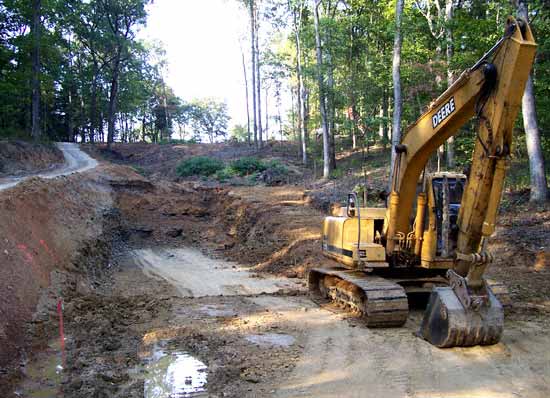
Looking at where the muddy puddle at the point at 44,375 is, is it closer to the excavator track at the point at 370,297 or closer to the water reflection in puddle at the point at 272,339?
the water reflection in puddle at the point at 272,339

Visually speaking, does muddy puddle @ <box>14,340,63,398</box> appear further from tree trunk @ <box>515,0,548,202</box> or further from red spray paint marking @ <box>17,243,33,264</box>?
tree trunk @ <box>515,0,548,202</box>

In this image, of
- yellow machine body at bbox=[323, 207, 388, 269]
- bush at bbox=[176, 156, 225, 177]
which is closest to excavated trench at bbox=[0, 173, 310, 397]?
yellow machine body at bbox=[323, 207, 388, 269]

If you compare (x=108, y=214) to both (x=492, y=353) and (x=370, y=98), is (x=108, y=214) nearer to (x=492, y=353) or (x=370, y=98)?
(x=370, y=98)

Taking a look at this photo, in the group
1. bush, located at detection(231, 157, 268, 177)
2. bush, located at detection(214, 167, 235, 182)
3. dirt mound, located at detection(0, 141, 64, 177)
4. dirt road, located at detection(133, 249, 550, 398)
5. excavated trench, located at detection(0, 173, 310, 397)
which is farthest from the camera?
bush, located at detection(231, 157, 268, 177)

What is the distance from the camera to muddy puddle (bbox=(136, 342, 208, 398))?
630 centimetres

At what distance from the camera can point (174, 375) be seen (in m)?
6.86

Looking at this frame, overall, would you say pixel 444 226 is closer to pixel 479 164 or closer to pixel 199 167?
pixel 479 164

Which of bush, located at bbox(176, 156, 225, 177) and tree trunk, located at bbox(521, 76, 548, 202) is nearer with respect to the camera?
tree trunk, located at bbox(521, 76, 548, 202)

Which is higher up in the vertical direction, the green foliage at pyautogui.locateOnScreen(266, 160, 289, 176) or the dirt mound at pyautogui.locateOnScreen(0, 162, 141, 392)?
the green foliage at pyautogui.locateOnScreen(266, 160, 289, 176)

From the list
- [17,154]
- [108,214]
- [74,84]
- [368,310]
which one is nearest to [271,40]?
[74,84]

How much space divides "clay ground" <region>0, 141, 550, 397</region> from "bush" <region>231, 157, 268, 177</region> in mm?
14878

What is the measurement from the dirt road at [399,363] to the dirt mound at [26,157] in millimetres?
22398

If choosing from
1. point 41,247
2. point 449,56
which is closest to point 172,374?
point 41,247

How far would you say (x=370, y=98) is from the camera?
2700cm
